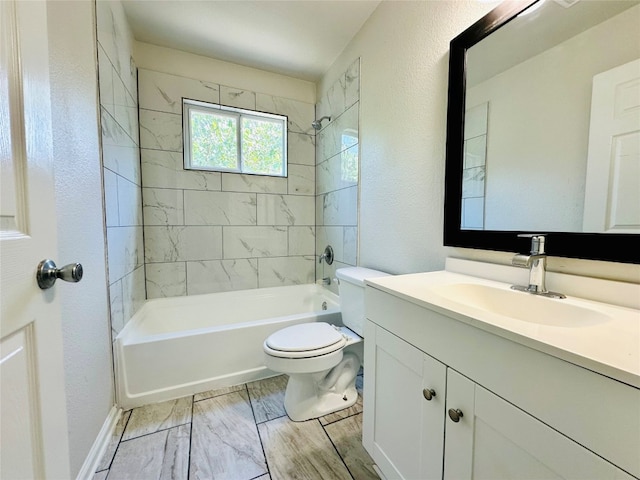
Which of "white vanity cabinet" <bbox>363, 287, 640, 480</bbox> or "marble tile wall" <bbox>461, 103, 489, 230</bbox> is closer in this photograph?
"white vanity cabinet" <bbox>363, 287, 640, 480</bbox>

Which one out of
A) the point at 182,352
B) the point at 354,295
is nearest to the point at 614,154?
the point at 354,295

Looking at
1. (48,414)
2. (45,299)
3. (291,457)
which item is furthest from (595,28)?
(291,457)

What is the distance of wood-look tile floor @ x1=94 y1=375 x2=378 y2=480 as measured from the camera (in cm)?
116

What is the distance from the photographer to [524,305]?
2.87ft

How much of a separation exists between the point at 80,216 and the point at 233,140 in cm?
159

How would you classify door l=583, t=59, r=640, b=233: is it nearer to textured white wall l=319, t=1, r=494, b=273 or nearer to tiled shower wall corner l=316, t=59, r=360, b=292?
textured white wall l=319, t=1, r=494, b=273

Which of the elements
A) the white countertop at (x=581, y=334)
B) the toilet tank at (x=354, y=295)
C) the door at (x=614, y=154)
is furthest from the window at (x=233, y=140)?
the door at (x=614, y=154)

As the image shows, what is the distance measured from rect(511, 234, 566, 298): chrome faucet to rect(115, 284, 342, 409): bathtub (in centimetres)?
133

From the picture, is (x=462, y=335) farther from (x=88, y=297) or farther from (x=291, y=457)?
(x=88, y=297)

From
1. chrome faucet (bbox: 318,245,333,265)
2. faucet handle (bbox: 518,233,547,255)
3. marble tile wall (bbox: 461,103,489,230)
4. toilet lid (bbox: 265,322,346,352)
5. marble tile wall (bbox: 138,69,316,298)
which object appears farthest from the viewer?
chrome faucet (bbox: 318,245,333,265)

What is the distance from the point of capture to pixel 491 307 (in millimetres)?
972

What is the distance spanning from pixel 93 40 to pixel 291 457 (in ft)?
7.35

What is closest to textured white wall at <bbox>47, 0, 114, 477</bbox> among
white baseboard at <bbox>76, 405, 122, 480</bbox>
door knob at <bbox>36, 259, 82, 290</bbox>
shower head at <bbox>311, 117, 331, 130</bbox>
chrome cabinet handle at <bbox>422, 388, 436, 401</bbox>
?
white baseboard at <bbox>76, 405, 122, 480</bbox>

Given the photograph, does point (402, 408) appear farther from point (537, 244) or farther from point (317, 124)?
point (317, 124)
